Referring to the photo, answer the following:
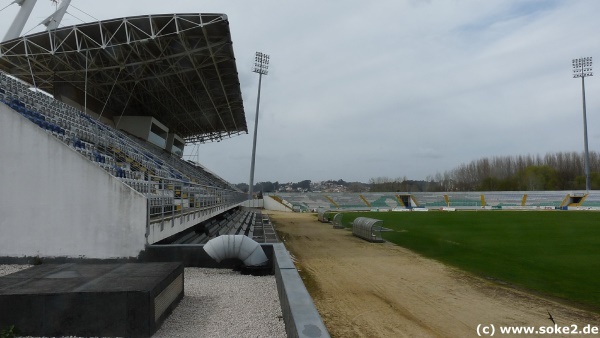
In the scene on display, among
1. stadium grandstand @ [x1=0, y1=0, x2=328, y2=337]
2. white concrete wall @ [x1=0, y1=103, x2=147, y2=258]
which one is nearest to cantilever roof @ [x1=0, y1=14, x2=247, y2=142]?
stadium grandstand @ [x1=0, y1=0, x2=328, y2=337]

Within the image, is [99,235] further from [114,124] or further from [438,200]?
[438,200]

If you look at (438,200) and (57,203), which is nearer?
(57,203)

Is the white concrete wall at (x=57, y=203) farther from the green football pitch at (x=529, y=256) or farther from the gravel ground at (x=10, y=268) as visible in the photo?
the green football pitch at (x=529, y=256)

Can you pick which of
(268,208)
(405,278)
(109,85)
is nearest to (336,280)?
(405,278)

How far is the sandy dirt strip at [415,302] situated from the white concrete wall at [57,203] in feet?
14.5

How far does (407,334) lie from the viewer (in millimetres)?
6996

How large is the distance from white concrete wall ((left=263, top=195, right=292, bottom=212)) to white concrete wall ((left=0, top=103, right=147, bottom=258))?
59701 mm

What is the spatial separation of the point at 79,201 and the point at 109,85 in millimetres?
23182

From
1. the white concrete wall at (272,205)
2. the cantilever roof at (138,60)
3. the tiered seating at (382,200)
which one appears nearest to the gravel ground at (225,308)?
the cantilever roof at (138,60)

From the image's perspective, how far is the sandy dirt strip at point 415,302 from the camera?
24.3ft

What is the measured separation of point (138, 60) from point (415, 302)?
22666 mm

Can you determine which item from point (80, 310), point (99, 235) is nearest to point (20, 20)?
point (99, 235)

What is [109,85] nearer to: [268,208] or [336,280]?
[336,280]

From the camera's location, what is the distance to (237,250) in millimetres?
8766
